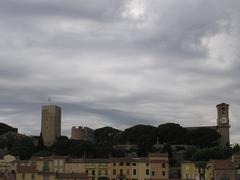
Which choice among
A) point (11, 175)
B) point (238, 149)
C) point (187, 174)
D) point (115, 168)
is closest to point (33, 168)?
point (11, 175)

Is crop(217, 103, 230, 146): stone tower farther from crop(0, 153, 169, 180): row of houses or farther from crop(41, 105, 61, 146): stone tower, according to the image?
crop(0, 153, 169, 180): row of houses

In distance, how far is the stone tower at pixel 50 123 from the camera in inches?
4599

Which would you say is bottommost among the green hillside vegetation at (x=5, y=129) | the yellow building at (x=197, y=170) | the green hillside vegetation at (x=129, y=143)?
the yellow building at (x=197, y=170)

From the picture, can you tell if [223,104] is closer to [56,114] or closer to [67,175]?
[56,114]

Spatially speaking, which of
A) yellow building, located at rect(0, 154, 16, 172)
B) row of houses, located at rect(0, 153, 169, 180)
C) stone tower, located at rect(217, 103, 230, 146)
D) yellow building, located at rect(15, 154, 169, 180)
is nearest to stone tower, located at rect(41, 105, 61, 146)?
stone tower, located at rect(217, 103, 230, 146)

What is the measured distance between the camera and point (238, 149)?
88.9 m

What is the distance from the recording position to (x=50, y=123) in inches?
4643

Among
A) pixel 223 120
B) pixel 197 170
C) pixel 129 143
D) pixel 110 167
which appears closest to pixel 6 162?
pixel 110 167

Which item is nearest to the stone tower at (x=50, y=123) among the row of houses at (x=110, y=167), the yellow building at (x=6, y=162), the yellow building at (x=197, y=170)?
the yellow building at (x=6, y=162)

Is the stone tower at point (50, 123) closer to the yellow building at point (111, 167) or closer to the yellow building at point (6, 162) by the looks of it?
the yellow building at point (6, 162)

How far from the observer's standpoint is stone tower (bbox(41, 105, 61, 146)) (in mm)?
116812

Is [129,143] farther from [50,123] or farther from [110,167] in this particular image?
[110,167]

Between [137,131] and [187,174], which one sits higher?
[137,131]

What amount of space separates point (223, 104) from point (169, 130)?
16.1m
